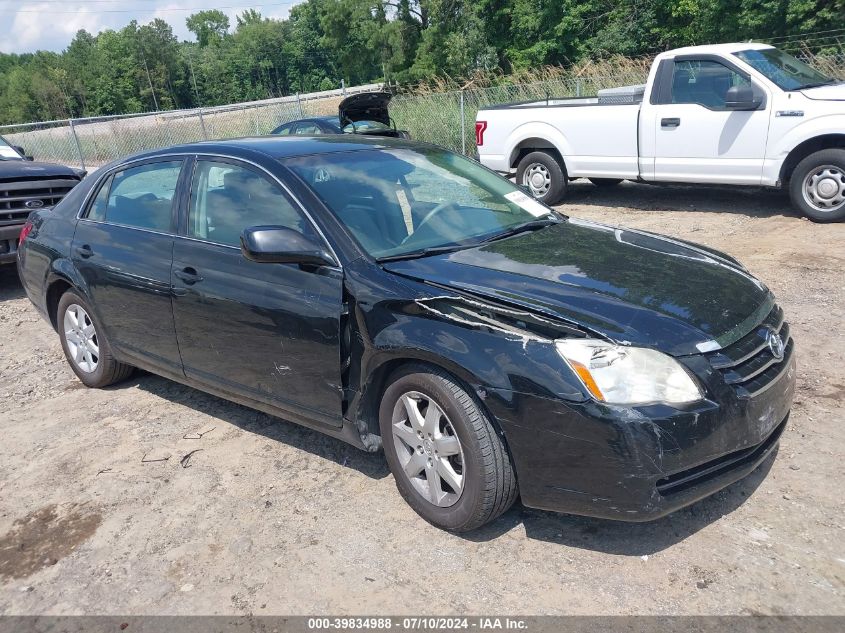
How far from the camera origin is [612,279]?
3.33 m

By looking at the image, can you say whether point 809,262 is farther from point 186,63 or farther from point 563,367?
point 186,63

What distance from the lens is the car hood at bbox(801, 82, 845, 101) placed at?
319 inches

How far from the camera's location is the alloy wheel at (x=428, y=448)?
124 inches

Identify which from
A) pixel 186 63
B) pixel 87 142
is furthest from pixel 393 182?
pixel 186 63

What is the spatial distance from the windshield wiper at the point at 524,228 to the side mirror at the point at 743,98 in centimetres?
539

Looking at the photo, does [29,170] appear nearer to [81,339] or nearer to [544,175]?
[81,339]

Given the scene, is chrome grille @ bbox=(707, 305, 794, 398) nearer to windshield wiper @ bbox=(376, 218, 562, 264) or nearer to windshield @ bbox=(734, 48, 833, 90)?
windshield wiper @ bbox=(376, 218, 562, 264)

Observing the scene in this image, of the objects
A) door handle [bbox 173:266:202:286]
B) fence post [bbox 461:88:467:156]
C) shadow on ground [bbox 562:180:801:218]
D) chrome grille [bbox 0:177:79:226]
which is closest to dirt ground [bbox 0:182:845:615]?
door handle [bbox 173:266:202:286]

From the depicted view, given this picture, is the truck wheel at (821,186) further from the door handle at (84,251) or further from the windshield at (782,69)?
the door handle at (84,251)

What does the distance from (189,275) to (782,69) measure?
7.88 m

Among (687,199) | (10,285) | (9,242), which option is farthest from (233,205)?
(687,199)

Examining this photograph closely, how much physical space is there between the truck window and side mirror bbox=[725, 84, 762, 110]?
0.94 ft

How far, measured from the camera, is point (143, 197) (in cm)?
468

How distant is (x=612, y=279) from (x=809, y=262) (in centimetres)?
468
